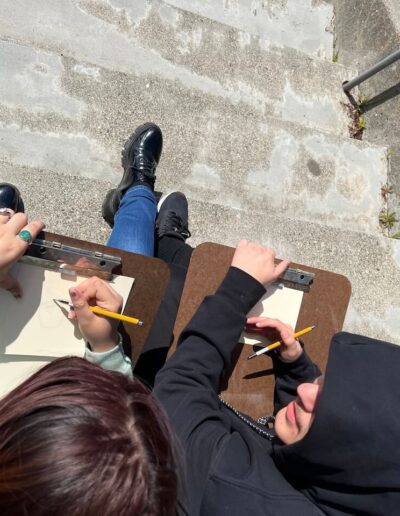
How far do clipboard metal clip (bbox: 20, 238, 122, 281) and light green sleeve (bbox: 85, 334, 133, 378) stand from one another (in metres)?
0.18

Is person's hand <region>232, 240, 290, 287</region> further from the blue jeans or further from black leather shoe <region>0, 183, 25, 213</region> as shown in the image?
black leather shoe <region>0, 183, 25, 213</region>

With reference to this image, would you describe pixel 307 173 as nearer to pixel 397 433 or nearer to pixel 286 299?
pixel 286 299

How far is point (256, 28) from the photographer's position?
2711mm

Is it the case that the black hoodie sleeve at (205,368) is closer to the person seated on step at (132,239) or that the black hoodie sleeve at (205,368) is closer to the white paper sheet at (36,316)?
the person seated on step at (132,239)

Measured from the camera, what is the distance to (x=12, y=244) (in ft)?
3.33

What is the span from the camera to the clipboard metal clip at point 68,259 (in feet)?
3.50

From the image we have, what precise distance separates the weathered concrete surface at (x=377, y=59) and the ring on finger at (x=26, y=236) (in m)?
1.94

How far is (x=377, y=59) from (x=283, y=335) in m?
2.09

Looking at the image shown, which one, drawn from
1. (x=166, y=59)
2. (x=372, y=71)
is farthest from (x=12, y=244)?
(x=372, y=71)

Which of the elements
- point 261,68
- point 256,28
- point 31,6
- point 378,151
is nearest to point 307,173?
point 378,151

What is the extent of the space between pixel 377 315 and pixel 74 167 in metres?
1.42

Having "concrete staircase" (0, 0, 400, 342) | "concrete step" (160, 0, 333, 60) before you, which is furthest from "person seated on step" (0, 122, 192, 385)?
"concrete step" (160, 0, 333, 60)

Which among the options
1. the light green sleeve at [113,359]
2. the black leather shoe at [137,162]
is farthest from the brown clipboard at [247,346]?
the black leather shoe at [137,162]

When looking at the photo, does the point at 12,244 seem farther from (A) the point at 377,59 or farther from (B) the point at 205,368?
(A) the point at 377,59
